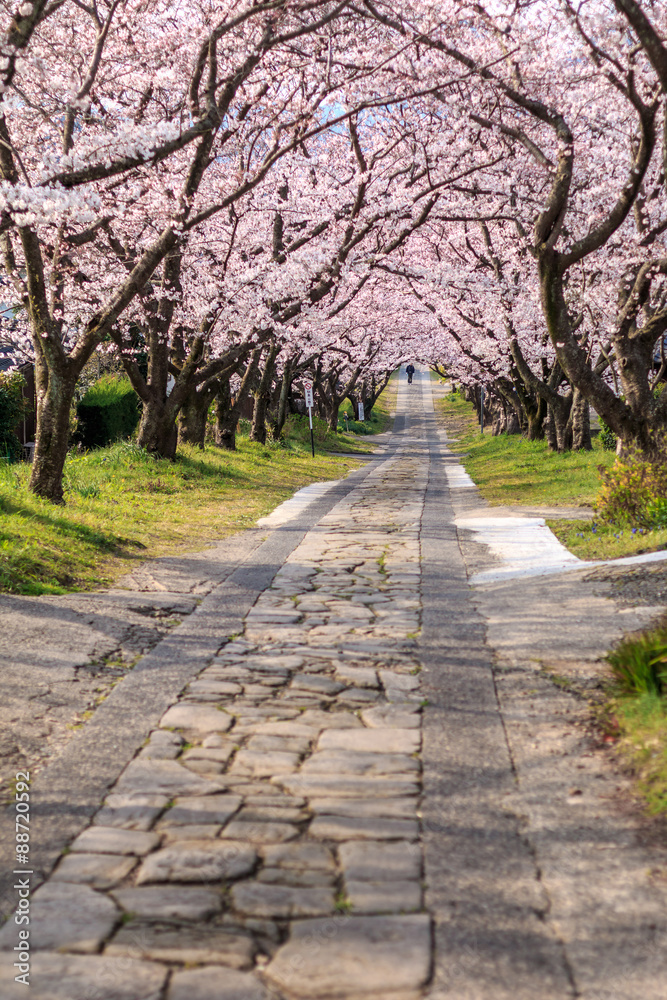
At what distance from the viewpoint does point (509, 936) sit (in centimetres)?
296

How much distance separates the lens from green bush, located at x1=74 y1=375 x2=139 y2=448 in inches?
886

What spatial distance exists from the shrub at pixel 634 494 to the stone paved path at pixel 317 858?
15.6 ft

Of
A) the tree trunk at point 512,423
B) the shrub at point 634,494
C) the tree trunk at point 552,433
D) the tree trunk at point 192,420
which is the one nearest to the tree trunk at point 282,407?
the tree trunk at point 192,420

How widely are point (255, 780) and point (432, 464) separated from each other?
25681mm

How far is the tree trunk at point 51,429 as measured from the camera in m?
10.9

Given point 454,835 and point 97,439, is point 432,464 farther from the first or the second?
point 454,835

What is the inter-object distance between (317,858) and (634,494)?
323 inches

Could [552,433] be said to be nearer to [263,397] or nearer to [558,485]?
[263,397]

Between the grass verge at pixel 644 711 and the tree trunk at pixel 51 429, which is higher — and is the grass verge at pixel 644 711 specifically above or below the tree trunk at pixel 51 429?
below

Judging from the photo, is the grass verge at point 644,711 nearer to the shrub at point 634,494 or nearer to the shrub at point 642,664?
the shrub at point 642,664

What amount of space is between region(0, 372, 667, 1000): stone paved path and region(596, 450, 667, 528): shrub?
475 cm

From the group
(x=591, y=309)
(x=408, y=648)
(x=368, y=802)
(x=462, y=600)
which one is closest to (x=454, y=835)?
(x=368, y=802)

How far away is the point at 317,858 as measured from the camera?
11.5ft

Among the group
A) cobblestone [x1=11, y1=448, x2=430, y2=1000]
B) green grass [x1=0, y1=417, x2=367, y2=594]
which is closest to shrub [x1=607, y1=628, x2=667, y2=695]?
cobblestone [x1=11, y1=448, x2=430, y2=1000]
